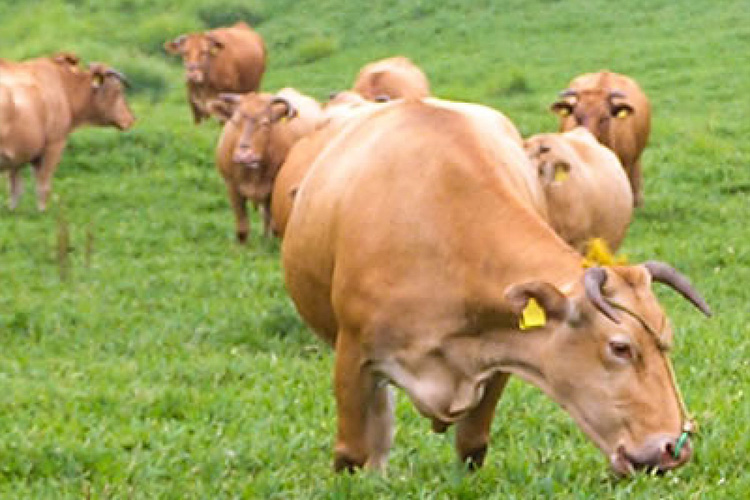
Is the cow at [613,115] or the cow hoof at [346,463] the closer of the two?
the cow hoof at [346,463]

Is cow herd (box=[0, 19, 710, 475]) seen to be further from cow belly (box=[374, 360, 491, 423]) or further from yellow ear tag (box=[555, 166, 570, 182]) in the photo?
yellow ear tag (box=[555, 166, 570, 182])

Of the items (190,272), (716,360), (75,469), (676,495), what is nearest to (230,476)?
(75,469)

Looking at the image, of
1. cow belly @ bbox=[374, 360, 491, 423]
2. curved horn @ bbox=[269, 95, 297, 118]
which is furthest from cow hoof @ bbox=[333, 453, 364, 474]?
curved horn @ bbox=[269, 95, 297, 118]

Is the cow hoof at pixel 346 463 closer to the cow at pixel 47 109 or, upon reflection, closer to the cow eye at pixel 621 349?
the cow eye at pixel 621 349

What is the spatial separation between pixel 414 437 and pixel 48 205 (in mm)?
9926

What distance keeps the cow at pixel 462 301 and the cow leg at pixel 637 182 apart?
981 cm

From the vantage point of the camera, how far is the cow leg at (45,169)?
643 inches

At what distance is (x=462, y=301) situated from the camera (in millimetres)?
5539

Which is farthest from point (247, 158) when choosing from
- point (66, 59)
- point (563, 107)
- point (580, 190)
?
point (66, 59)

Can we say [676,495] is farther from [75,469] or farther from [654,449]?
[75,469]

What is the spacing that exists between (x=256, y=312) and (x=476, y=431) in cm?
476

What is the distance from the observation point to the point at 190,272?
12.7 meters

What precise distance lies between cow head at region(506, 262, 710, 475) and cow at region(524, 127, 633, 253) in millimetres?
6336

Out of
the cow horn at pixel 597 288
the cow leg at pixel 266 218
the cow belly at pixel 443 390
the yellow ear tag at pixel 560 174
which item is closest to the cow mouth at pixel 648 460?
the cow horn at pixel 597 288
